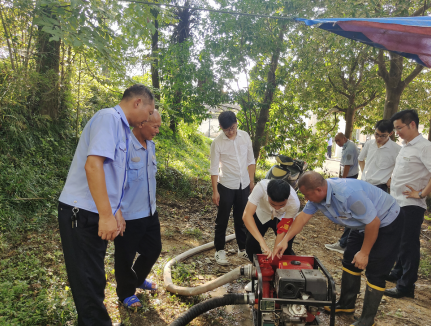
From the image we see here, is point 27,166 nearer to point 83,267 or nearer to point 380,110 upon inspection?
point 83,267

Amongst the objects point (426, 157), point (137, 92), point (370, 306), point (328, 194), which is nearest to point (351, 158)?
point (426, 157)

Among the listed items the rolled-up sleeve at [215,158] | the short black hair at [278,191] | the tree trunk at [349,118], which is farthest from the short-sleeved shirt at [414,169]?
the tree trunk at [349,118]

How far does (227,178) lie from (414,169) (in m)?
2.26

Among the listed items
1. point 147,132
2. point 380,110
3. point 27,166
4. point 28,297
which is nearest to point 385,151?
point 147,132

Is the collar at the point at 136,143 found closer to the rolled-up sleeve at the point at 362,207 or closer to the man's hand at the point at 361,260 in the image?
the rolled-up sleeve at the point at 362,207

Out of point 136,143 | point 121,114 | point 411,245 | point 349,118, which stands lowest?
point 411,245

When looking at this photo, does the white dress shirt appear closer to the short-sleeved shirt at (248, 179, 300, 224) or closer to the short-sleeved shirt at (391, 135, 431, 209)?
the short-sleeved shirt at (248, 179, 300, 224)

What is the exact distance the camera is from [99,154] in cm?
192

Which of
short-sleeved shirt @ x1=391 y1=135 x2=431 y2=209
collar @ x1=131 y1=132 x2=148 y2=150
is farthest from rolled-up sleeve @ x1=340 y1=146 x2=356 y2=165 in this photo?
collar @ x1=131 y1=132 x2=148 y2=150

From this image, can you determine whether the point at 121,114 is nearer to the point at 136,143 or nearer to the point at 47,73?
the point at 136,143

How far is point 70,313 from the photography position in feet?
8.57

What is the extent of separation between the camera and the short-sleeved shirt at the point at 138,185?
2.79 metres

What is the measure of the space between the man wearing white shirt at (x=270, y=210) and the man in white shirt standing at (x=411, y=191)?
1.36 meters

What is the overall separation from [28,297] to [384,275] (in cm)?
330
